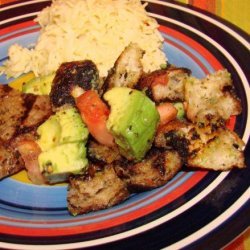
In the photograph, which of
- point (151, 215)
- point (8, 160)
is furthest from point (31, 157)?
point (151, 215)

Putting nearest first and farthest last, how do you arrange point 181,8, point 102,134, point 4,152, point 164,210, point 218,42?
point 164,210, point 102,134, point 4,152, point 218,42, point 181,8

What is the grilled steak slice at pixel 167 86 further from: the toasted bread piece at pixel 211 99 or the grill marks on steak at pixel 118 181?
the grill marks on steak at pixel 118 181

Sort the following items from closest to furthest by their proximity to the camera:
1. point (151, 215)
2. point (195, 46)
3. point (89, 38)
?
point (151, 215) → point (195, 46) → point (89, 38)

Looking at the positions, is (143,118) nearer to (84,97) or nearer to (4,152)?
(84,97)

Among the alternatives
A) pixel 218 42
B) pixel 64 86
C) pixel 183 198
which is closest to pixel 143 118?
pixel 183 198

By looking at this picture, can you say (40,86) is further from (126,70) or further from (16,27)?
(16,27)

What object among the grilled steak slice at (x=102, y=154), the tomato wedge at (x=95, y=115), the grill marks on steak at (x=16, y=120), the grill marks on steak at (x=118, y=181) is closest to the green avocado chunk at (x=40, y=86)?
the grill marks on steak at (x=16, y=120)
